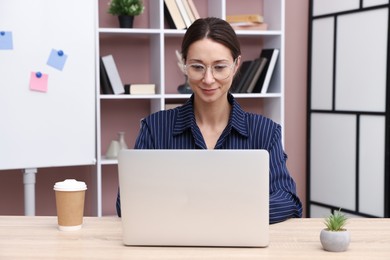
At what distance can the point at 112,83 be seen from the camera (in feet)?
11.7

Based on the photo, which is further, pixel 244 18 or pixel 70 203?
pixel 244 18

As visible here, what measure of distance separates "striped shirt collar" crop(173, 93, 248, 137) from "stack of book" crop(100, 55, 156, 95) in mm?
1378

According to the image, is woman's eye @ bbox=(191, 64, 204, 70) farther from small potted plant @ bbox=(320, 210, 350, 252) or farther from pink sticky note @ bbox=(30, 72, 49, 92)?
pink sticky note @ bbox=(30, 72, 49, 92)

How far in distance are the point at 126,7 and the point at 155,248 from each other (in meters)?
2.26

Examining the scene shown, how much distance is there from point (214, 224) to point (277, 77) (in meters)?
2.45

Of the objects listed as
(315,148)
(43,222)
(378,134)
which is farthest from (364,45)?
(43,222)

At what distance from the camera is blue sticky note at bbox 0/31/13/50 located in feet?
10.2

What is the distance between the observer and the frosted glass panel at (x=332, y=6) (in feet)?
12.3

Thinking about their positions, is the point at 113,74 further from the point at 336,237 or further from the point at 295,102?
the point at 336,237

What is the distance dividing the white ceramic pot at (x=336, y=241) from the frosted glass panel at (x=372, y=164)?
214cm

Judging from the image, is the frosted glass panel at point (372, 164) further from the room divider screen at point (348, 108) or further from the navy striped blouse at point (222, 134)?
the navy striped blouse at point (222, 134)

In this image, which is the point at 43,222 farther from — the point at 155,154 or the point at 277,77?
the point at 277,77

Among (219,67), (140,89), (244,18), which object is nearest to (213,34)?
(219,67)

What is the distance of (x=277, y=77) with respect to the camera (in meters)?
3.83
